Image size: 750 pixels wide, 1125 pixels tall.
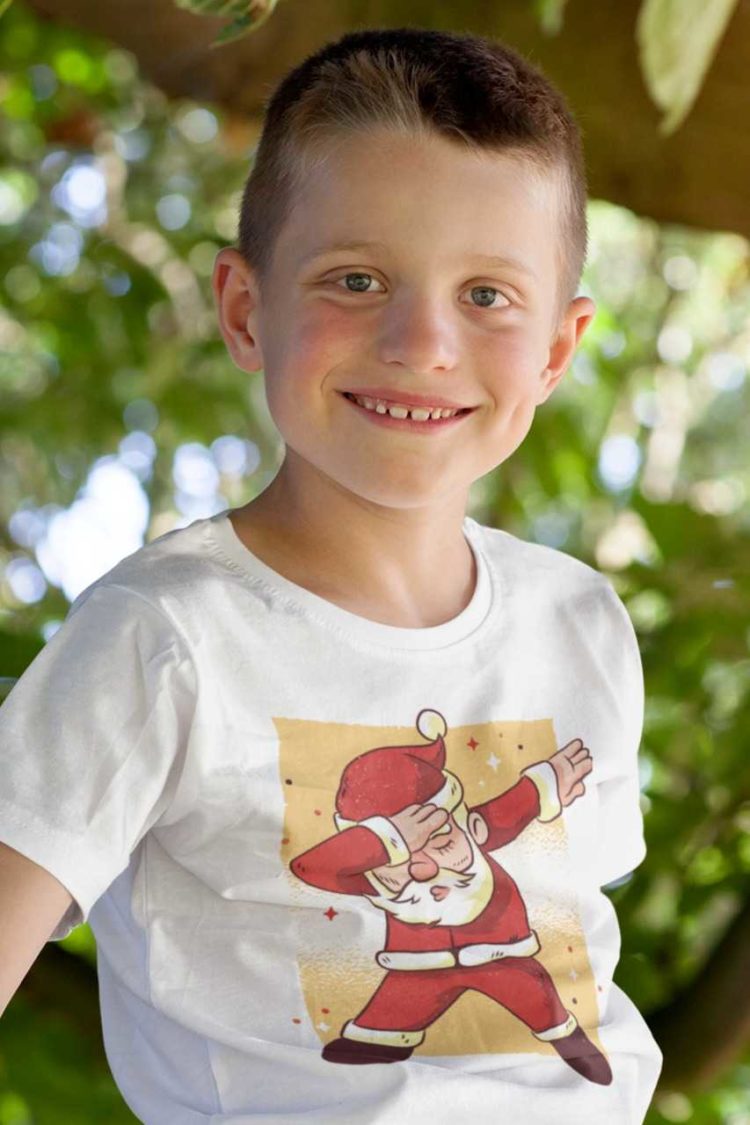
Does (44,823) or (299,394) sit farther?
(299,394)

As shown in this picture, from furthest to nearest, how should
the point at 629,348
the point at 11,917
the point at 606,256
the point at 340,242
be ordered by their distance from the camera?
1. the point at 606,256
2. the point at 629,348
3. the point at 340,242
4. the point at 11,917

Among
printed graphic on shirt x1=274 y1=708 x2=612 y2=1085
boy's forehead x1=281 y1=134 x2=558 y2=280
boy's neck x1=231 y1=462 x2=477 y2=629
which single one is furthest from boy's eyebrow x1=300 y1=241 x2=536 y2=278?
printed graphic on shirt x1=274 y1=708 x2=612 y2=1085

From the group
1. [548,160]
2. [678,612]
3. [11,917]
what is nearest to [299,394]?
[548,160]

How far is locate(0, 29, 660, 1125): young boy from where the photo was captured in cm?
78

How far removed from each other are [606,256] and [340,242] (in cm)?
258

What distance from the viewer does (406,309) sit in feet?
2.70

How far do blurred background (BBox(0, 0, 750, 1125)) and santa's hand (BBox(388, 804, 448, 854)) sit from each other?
40 cm

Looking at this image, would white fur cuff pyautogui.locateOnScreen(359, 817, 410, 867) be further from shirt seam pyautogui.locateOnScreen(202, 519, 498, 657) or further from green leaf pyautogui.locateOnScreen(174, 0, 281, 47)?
green leaf pyautogui.locateOnScreen(174, 0, 281, 47)

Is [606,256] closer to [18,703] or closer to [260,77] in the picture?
[260,77]

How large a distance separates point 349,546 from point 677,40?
0.37 m

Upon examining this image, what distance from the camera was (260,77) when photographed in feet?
4.94

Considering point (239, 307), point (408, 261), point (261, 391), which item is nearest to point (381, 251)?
point (408, 261)

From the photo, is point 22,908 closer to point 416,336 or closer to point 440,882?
point 440,882

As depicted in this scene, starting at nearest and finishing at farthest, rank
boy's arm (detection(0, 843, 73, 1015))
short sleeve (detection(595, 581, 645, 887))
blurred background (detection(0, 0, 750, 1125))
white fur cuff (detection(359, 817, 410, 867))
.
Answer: boy's arm (detection(0, 843, 73, 1015)) → white fur cuff (detection(359, 817, 410, 867)) → short sleeve (detection(595, 581, 645, 887)) → blurred background (detection(0, 0, 750, 1125))
